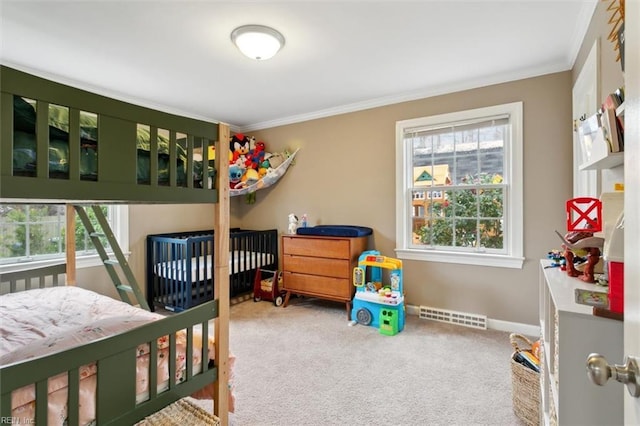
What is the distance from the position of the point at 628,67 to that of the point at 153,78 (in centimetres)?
324

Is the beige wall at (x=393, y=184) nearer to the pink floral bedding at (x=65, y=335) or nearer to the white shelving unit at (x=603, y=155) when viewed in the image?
the white shelving unit at (x=603, y=155)

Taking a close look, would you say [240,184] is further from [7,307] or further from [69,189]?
[69,189]

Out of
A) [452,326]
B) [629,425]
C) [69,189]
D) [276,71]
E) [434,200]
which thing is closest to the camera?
[629,425]

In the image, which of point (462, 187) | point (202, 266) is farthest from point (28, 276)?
point (462, 187)

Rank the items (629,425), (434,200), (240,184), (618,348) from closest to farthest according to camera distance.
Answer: (629,425)
(618,348)
(434,200)
(240,184)

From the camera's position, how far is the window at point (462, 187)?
9.27 ft

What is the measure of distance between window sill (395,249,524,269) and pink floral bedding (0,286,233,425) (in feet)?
7.39

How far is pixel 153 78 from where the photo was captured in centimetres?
284

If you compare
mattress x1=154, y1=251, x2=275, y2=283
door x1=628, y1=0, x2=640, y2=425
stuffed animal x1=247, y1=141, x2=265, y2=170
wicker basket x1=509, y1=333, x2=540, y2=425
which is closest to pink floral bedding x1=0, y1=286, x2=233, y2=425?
mattress x1=154, y1=251, x2=275, y2=283

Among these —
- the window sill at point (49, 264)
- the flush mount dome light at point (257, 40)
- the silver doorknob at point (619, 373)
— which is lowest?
the window sill at point (49, 264)

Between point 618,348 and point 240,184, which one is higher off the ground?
point 240,184

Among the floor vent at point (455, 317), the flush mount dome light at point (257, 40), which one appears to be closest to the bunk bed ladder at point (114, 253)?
the flush mount dome light at point (257, 40)

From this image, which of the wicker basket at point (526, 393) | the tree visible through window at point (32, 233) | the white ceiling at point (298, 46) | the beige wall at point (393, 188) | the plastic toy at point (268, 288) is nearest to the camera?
the wicker basket at point (526, 393)

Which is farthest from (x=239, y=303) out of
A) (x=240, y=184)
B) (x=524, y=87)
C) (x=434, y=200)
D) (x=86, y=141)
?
(x=524, y=87)
